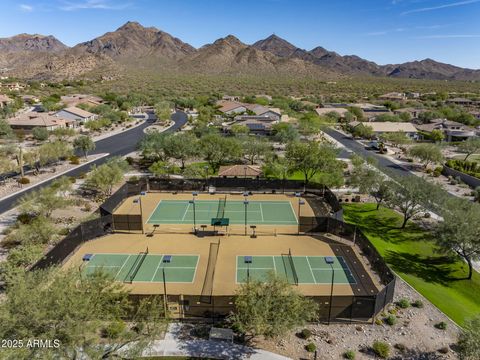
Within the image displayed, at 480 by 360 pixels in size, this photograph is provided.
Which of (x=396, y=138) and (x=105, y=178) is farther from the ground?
(x=396, y=138)

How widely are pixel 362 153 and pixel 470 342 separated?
4743cm

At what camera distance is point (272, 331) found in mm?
15227

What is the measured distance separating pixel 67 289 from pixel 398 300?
58.7 ft

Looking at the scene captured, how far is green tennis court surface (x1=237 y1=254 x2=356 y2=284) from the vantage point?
71.6 ft

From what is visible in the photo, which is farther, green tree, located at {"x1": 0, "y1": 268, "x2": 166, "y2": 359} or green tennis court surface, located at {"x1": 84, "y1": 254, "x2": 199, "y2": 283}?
green tennis court surface, located at {"x1": 84, "y1": 254, "x2": 199, "y2": 283}

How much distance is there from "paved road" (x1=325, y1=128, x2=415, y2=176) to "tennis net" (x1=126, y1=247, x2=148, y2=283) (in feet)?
94.0

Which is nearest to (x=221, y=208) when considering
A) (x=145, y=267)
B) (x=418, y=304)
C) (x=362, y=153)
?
(x=145, y=267)

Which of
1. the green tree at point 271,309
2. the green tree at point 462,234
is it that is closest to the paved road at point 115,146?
the green tree at point 271,309

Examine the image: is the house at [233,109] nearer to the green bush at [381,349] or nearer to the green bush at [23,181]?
the green bush at [23,181]

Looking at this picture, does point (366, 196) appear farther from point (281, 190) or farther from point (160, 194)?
point (160, 194)

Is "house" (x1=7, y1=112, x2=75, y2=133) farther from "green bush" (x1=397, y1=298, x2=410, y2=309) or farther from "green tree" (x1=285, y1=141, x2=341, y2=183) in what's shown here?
"green bush" (x1=397, y1=298, x2=410, y2=309)

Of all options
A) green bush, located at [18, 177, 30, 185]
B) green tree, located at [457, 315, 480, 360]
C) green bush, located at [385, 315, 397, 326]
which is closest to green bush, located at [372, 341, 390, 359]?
green bush, located at [385, 315, 397, 326]

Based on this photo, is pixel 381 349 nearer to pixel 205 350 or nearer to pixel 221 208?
pixel 205 350

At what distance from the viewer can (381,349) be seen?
1619cm
